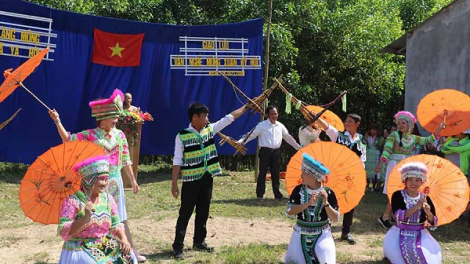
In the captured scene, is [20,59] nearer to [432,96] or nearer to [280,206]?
[280,206]

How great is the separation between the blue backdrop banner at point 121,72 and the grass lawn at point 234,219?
1293 millimetres

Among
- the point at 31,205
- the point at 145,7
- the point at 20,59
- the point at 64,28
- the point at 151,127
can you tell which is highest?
the point at 145,7

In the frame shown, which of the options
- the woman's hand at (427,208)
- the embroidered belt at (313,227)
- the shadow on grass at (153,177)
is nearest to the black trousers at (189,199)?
the embroidered belt at (313,227)

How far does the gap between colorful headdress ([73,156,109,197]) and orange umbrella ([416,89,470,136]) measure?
5.22 metres

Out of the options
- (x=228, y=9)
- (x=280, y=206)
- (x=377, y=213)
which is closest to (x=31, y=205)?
(x=280, y=206)

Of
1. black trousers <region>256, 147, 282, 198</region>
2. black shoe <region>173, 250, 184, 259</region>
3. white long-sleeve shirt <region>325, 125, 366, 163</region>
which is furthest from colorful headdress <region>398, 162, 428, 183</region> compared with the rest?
black trousers <region>256, 147, 282, 198</region>

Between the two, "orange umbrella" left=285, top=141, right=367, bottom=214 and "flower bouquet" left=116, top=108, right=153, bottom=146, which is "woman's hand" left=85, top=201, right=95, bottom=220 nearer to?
"orange umbrella" left=285, top=141, right=367, bottom=214

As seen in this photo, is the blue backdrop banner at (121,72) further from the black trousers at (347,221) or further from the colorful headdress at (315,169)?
the colorful headdress at (315,169)

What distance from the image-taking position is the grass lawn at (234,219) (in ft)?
18.6

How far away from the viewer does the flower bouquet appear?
942 cm

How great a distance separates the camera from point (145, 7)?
44.8 feet

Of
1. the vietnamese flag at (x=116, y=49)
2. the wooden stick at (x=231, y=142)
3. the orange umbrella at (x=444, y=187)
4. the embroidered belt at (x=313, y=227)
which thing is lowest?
the embroidered belt at (x=313, y=227)

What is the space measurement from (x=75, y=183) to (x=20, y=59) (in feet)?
22.2

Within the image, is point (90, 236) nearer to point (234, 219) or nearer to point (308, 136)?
point (234, 219)
